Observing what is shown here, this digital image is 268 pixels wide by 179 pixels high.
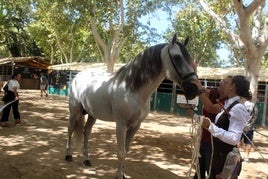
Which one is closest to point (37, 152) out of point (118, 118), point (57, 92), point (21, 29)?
point (118, 118)

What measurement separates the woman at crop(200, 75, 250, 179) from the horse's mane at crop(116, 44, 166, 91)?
4.33ft

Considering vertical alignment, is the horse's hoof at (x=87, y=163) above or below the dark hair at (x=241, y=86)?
below

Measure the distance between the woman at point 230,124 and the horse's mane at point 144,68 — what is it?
1.32 metres

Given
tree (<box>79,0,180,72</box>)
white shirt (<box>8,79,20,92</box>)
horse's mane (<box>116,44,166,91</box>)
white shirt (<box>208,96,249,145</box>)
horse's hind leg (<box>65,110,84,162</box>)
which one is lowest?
horse's hind leg (<box>65,110,84,162</box>)

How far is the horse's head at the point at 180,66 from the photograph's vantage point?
11.9ft

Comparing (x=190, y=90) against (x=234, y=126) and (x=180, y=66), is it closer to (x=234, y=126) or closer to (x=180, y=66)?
(x=180, y=66)

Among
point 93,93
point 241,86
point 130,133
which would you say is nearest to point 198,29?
point 93,93

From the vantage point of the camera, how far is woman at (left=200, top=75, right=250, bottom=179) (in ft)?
9.54

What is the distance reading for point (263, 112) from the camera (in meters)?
16.8

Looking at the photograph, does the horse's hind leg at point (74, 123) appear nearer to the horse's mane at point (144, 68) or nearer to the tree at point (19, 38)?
the horse's mane at point (144, 68)

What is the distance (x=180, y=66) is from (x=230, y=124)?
1.07m

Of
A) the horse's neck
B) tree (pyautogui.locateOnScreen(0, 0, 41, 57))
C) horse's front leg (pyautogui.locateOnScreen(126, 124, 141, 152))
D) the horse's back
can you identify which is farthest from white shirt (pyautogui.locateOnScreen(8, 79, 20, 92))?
tree (pyautogui.locateOnScreen(0, 0, 41, 57))

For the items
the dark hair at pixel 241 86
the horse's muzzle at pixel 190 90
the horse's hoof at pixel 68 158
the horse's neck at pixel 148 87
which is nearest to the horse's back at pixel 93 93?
the horse's neck at pixel 148 87

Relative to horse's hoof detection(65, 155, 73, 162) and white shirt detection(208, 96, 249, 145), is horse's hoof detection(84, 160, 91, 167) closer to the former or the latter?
horse's hoof detection(65, 155, 73, 162)
